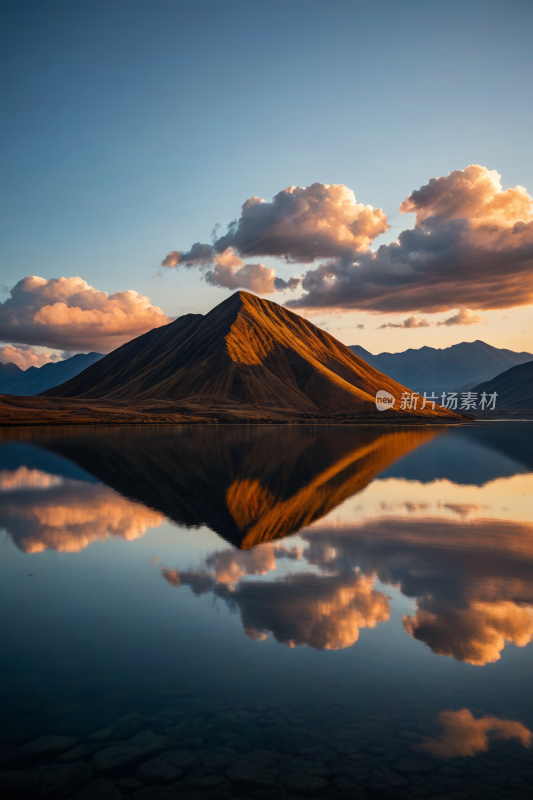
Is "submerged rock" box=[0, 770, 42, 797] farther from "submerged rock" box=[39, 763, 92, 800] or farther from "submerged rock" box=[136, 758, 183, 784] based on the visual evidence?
"submerged rock" box=[136, 758, 183, 784]

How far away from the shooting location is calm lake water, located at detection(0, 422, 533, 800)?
6223mm

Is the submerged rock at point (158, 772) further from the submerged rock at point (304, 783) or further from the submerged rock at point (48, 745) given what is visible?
the submerged rock at point (304, 783)

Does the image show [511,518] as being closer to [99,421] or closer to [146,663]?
[146,663]

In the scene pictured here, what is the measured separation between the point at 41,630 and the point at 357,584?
24.5ft

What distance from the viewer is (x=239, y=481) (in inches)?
1187

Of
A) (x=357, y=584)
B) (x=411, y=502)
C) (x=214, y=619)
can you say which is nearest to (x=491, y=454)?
(x=411, y=502)

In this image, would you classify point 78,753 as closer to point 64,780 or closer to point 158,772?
point 64,780

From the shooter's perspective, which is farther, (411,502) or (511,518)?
(411,502)

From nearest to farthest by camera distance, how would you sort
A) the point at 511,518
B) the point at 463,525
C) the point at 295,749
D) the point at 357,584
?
the point at 295,749 < the point at 357,584 < the point at 463,525 < the point at 511,518

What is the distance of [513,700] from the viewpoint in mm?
7785

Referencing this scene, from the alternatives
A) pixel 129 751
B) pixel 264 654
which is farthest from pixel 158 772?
pixel 264 654

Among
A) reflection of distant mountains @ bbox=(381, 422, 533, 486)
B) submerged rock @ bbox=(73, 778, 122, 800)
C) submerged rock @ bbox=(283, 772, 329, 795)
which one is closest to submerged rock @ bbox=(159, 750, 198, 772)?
submerged rock @ bbox=(73, 778, 122, 800)

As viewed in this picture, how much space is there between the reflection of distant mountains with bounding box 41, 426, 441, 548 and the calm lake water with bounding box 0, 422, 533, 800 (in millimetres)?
379

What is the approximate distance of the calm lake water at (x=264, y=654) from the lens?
6.22 m
